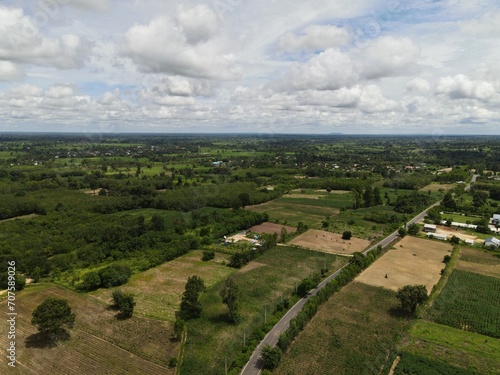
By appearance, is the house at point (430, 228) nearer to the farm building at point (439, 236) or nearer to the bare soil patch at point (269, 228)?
the farm building at point (439, 236)

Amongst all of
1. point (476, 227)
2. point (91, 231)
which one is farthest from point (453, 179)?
point (91, 231)

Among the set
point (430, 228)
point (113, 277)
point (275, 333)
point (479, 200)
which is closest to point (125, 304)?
point (113, 277)

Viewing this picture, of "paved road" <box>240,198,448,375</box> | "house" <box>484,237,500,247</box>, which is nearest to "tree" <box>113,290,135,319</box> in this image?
"paved road" <box>240,198,448,375</box>

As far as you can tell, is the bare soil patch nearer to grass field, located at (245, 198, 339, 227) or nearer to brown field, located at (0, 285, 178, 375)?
grass field, located at (245, 198, 339, 227)

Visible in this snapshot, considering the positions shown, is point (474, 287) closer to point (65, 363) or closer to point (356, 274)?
point (356, 274)

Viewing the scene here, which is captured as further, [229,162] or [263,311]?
[229,162]

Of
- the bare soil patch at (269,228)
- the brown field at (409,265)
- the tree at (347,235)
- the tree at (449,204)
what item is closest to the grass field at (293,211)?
the bare soil patch at (269,228)

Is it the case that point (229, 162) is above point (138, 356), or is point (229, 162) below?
above
